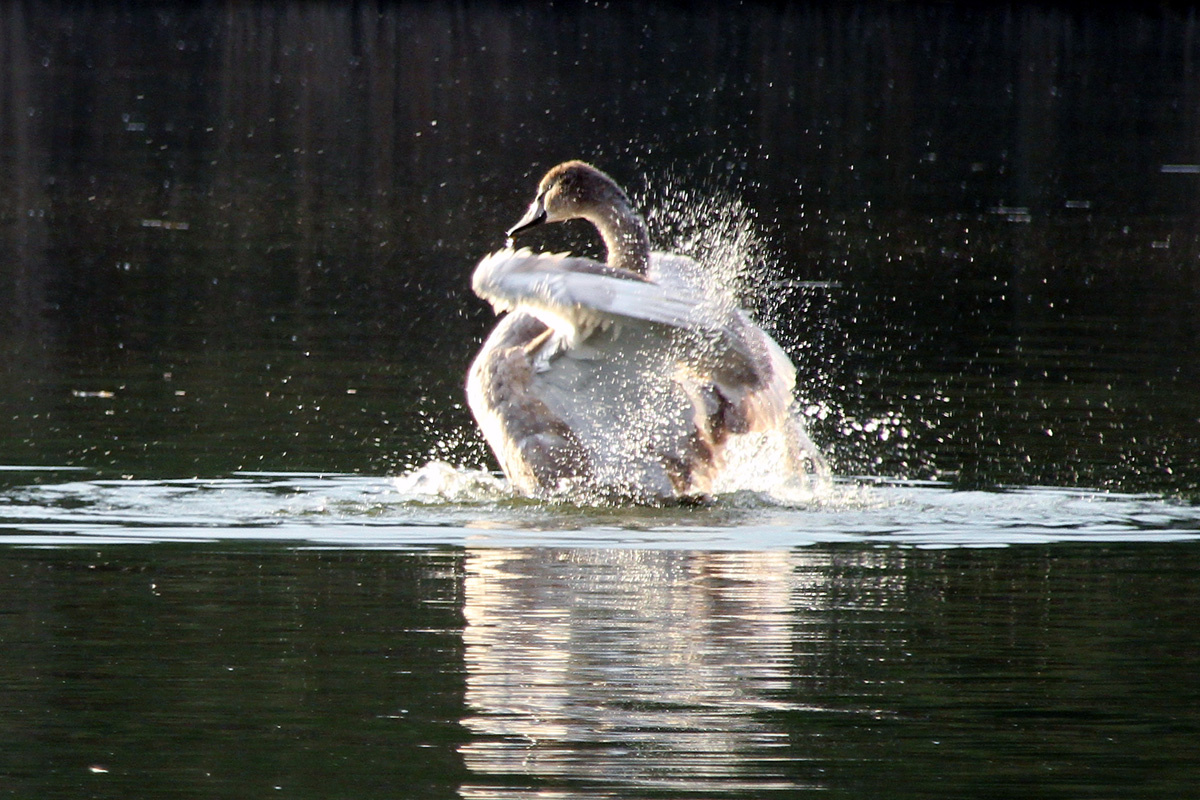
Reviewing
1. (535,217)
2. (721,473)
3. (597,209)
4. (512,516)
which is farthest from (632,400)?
(535,217)

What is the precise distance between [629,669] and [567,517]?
2.68 metres

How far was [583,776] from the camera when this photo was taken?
5812mm

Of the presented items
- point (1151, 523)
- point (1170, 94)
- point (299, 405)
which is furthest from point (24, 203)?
point (1170, 94)

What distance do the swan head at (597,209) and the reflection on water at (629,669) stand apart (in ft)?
7.05

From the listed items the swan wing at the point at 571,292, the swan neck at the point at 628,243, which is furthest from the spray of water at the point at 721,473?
the swan wing at the point at 571,292

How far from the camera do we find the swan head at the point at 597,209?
10.6m

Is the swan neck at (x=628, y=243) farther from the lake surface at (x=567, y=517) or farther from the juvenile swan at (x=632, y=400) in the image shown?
the lake surface at (x=567, y=517)

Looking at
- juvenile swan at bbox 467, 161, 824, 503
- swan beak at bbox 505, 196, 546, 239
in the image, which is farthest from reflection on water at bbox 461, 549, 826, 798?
swan beak at bbox 505, 196, 546, 239

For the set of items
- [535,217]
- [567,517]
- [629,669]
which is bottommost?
[629,669]

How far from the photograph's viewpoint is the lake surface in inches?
244

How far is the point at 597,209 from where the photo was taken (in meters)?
10.8

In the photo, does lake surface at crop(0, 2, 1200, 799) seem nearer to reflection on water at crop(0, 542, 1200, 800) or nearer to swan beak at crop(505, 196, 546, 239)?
reflection on water at crop(0, 542, 1200, 800)

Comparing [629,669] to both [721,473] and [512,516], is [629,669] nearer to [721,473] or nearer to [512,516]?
[512,516]

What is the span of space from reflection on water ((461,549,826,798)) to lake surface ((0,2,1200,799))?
0.7 inches
